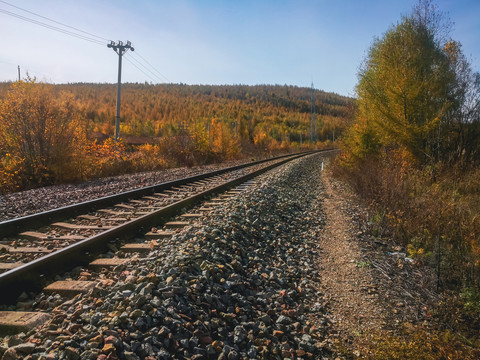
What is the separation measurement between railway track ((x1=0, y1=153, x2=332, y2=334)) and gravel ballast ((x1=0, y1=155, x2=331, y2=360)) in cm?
18

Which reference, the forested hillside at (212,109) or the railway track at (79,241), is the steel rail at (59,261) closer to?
the railway track at (79,241)

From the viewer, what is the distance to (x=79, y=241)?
4.32 m

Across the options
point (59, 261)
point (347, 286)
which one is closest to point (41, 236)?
point (59, 261)

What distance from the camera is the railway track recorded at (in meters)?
3.03

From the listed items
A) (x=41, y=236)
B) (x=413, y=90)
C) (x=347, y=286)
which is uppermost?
(x=413, y=90)

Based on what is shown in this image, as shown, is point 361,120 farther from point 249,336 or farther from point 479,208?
point 249,336

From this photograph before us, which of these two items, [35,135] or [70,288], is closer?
[70,288]

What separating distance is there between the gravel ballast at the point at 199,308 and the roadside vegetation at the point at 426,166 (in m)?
1.05

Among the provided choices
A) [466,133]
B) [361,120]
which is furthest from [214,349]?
[466,133]

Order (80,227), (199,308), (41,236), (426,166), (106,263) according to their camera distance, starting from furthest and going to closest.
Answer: (426,166) < (80,227) < (41,236) < (106,263) < (199,308)

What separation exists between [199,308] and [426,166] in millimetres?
12337

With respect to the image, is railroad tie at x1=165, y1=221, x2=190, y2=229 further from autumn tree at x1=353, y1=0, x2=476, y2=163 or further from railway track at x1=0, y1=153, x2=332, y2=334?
autumn tree at x1=353, y1=0, x2=476, y2=163

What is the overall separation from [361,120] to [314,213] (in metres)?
9.38

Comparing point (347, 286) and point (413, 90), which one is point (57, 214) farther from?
point (413, 90)
